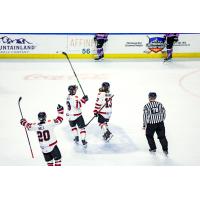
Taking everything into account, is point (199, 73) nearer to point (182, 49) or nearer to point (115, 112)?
point (182, 49)

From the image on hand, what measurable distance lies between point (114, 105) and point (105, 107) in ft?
6.71

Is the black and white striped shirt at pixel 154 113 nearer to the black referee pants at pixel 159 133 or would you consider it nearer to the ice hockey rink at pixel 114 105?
the black referee pants at pixel 159 133

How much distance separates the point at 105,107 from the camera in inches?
278

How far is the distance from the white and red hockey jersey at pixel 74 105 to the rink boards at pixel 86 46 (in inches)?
240

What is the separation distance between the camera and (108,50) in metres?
12.9

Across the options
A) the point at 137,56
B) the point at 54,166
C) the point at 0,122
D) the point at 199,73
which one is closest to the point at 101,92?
the point at 54,166

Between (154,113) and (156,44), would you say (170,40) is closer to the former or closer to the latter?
(156,44)

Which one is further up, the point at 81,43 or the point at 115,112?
the point at 81,43

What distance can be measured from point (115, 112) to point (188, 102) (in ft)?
5.99

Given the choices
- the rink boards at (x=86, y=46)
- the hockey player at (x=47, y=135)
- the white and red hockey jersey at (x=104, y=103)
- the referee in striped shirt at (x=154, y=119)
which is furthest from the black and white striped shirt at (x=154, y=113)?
the rink boards at (x=86, y=46)

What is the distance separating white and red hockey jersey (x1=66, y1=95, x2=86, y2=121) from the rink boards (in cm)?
609

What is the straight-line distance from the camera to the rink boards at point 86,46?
497 inches

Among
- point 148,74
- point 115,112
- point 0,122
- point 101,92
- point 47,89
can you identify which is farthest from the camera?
point 148,74

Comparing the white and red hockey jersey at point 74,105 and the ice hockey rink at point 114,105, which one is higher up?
the white and red hockey jersey at point 74,105
